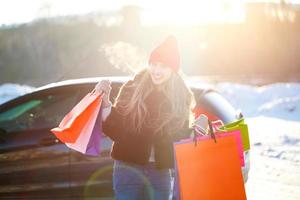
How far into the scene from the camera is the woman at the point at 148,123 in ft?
10.1

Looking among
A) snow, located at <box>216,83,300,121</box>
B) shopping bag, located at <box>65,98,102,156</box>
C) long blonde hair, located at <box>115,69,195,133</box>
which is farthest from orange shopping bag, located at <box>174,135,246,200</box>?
snow, located at <box>216,83,300,121</box>

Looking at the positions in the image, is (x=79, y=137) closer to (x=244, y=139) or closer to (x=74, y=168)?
(x=244, y=139)

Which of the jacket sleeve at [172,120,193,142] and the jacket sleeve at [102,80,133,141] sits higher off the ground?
the jacket sleeve at [102,80,133,141]

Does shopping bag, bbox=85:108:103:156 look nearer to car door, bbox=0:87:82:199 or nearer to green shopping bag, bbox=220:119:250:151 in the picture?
green shopping bag, bbox=220:119:250:151

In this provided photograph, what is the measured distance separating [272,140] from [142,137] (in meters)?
7.25

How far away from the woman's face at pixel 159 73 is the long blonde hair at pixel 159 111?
0.04m

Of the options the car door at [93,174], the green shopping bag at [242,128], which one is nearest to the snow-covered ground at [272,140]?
the car door at [93,174]

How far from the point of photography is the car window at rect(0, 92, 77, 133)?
5.20 meters

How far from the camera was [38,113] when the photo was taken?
526cm

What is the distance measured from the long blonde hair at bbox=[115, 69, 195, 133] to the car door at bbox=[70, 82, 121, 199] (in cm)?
180

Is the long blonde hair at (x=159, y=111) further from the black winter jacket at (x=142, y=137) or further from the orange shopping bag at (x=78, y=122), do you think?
the orange shopping bag at (x=78, y=122)

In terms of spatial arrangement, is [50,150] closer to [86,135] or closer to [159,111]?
[86,135]

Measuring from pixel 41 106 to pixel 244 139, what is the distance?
2653 mm

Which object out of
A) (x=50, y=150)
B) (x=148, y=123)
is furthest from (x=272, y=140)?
(x=148, y=123)
